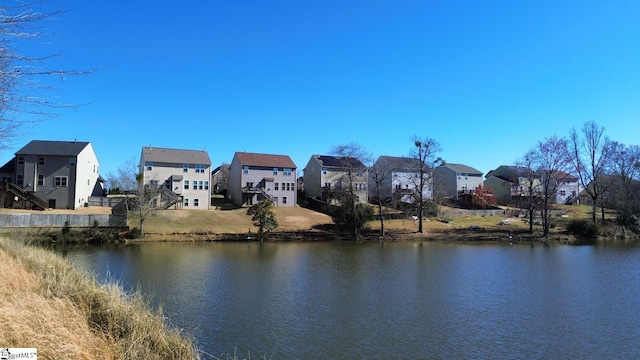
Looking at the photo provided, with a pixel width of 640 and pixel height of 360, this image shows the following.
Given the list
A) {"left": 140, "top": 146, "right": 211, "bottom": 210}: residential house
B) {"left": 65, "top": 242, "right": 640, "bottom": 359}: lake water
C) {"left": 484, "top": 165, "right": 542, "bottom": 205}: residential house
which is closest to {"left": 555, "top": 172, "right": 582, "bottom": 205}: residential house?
{"left": 484, "top": 165, "right": 542, "bottom": 205}: residential house

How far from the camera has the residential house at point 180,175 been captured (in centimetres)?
5703

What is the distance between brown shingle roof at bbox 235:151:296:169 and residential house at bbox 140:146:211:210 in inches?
232

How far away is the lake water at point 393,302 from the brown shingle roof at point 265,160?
3053 cm

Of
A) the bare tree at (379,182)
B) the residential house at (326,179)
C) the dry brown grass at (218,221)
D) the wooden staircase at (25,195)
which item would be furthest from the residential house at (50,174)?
the bare tree at (379,182)

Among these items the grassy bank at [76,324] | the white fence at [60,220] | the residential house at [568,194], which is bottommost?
the grassy bank at [76,324]

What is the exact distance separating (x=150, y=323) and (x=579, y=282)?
22793mm

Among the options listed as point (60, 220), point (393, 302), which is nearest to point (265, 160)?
point (60, 220)

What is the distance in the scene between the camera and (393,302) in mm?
17781

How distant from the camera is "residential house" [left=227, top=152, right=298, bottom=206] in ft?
202

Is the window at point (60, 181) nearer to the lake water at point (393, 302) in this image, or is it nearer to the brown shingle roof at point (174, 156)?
the brown shingle roof at point (174, 156)

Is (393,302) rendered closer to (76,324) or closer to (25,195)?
(76,324)

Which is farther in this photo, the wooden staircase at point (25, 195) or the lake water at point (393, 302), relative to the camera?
the wooden staircase at point (25, 195)

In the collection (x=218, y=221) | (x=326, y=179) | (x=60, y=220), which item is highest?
(x=326, y=179)

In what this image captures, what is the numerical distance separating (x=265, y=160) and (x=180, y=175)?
43.5 ft
